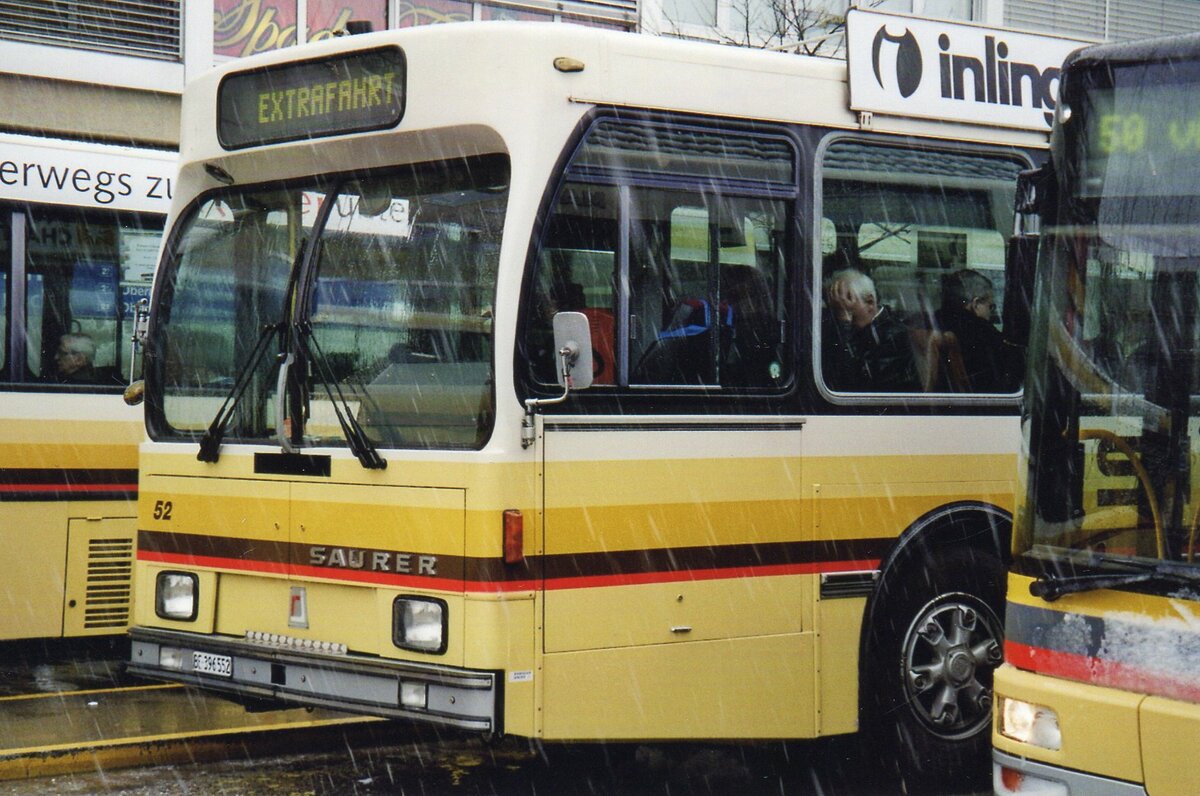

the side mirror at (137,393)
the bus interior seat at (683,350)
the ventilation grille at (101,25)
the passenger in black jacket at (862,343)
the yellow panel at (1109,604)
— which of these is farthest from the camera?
the ventilation grille at (101,25)

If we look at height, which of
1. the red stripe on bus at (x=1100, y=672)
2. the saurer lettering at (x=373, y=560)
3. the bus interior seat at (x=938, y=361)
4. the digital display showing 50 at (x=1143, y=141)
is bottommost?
the red stripe on bus at (x=1100, y=672)

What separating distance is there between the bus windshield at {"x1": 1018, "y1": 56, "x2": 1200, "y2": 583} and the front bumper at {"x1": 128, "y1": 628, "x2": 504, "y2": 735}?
216 cm

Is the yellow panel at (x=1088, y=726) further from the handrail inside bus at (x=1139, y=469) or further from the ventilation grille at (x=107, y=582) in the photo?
the ventilation grille at (x=107, y=582)

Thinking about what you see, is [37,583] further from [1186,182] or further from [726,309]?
[1186,182]

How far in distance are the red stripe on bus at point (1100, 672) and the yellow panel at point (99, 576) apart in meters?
6.60

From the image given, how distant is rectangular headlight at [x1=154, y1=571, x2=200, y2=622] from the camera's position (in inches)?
294

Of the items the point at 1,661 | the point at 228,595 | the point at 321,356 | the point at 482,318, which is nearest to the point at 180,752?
the point at 228,595

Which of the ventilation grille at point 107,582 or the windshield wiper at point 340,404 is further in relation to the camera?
the ventilation grille at point 107,582

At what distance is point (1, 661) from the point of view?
11.2m

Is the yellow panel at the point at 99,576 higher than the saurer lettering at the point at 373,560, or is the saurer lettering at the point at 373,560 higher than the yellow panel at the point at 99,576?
the saurer lettering at the point at 373,560

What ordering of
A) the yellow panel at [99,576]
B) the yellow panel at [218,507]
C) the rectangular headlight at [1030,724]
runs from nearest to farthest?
the rectangular headlight at [1030,724] < the yellow panel at [218,507] < the yellow panel at [99,576]

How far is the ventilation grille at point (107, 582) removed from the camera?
10461mm

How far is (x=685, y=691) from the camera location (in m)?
6.92

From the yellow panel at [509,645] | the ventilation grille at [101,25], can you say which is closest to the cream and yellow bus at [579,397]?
the yellow panel at [509,645]
